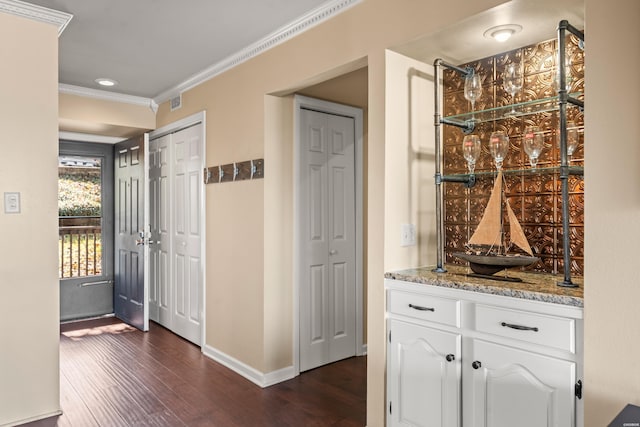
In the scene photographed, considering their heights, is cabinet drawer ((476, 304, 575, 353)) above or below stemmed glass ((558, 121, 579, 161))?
below

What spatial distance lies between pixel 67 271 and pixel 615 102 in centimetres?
563

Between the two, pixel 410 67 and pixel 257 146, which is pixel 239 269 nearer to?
pixel 257 146

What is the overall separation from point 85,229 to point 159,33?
10.8 feet

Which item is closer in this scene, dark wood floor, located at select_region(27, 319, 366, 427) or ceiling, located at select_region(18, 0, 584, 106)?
ceiling, located at select_region(18, 0, 584, 106)

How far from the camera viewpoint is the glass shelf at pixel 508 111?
2.10 m

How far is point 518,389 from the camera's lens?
5.90 feet

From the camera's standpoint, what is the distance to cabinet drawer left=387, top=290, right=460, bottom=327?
204 cm

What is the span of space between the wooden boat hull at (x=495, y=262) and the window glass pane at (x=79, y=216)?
479 centimetres

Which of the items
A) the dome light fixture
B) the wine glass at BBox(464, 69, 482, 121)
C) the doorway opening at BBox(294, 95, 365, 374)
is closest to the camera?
the wine glass at BBox(464, 69, 482, 121)

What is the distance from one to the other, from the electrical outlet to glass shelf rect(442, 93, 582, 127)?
59cm

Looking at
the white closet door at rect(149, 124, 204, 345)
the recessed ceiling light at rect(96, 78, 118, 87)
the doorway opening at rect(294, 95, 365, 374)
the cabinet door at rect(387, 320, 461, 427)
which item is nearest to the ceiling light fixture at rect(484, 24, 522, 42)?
the cabinet door at rect(387, 320, 461, 427)

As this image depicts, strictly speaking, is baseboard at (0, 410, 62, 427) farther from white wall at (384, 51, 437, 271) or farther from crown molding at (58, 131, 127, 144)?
crown molding at (58, 131, 127, 144)

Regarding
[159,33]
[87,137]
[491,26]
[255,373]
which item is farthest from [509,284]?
[87,137]

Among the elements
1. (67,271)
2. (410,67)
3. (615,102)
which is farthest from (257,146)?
(67,271)
